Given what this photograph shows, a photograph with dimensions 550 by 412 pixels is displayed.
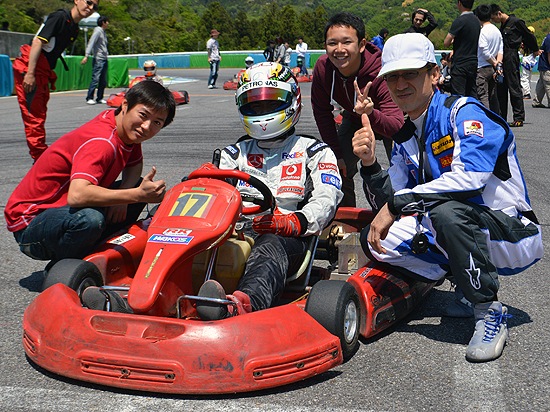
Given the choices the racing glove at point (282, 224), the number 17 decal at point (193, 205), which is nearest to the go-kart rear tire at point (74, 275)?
the number 17 decal at point (193, 205)

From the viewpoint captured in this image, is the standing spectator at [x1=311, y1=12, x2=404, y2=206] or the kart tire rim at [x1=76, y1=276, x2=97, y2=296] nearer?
the kart tire rim at [x1=76, y1=276, x2=97, y2=296]

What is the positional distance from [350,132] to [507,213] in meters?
2.02

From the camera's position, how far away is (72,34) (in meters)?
6.08

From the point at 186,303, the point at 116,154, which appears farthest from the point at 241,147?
the point at 186,303

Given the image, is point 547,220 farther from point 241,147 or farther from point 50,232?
point 50,232

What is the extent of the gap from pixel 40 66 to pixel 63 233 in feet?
10.6

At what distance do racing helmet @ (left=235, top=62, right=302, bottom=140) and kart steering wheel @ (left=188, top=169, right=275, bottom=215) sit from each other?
59 cm

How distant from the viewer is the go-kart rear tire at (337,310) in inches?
101

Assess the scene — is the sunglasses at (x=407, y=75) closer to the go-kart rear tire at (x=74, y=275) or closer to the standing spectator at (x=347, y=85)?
the standing spectator at (x=347, y=85)

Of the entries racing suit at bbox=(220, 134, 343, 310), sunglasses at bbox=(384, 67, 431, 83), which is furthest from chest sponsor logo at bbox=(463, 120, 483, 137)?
racing suit at bbox=(220, 134, 343, 310)

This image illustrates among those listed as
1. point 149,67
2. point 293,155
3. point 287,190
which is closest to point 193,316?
point 287,190

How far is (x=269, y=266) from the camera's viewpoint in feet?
9.56

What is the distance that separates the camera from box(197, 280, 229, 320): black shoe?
2441mm

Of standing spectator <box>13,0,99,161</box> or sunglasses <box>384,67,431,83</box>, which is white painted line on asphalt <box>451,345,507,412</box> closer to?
sunglasses <box>384,67,431,83</box>
